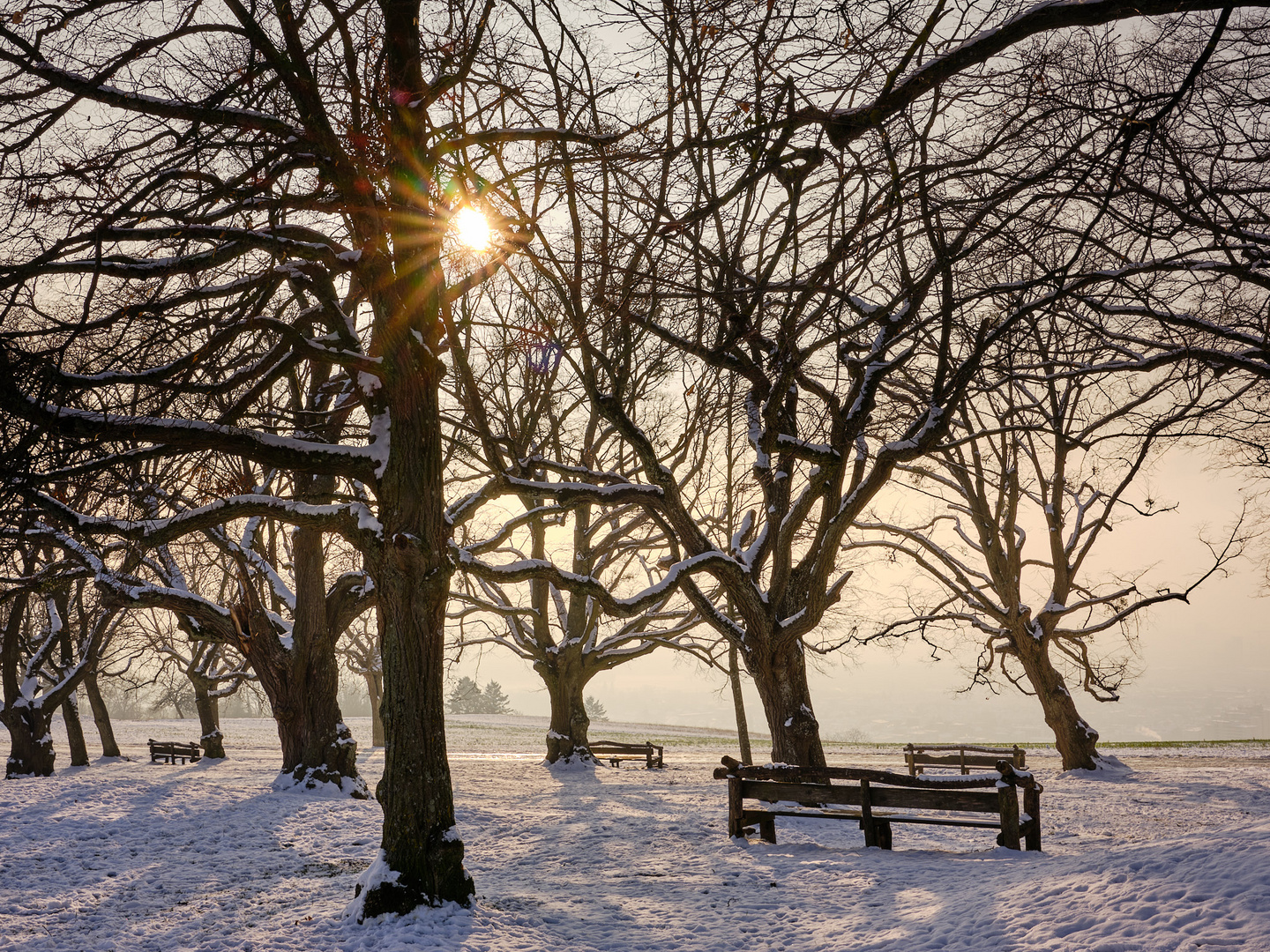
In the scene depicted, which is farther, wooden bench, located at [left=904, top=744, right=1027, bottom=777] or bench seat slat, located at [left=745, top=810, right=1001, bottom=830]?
wooden bench, located at [left=904, top=744, right=1027, bottom=777]

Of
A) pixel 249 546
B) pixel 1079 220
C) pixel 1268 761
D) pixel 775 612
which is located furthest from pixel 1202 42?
pixel 1268 761

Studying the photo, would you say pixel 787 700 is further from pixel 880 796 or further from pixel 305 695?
pixel 305 695

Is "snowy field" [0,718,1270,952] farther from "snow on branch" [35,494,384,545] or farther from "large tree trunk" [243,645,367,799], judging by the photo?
"snow on branch" [35,494,384,545]

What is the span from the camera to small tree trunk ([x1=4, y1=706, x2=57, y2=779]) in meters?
17.7

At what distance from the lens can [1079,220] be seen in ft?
32.3

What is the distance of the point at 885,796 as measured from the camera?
31.2ft

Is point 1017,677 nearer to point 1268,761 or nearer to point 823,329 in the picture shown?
point 1268,761

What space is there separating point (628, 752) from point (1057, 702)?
1163 centimetres

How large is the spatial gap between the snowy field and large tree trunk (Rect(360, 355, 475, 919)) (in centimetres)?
36

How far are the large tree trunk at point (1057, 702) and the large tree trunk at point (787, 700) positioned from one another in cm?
895

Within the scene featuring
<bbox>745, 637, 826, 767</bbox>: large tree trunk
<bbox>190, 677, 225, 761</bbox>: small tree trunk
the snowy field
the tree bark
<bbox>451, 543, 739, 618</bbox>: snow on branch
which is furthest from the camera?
<bbox>190, 677, 225, 761</bbox>: small tree trunk

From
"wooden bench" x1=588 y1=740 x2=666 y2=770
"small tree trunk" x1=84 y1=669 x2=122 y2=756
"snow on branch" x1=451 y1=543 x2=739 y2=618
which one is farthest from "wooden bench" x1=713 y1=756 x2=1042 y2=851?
"small tree trunk" x1=84 y1=669 x2=122 y2=756

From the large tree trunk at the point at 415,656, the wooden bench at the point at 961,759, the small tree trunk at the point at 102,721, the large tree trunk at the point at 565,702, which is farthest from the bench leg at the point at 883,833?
the small tree trunk at the point at 102,721

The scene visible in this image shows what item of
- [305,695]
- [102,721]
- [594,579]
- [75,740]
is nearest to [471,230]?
[594,579]
